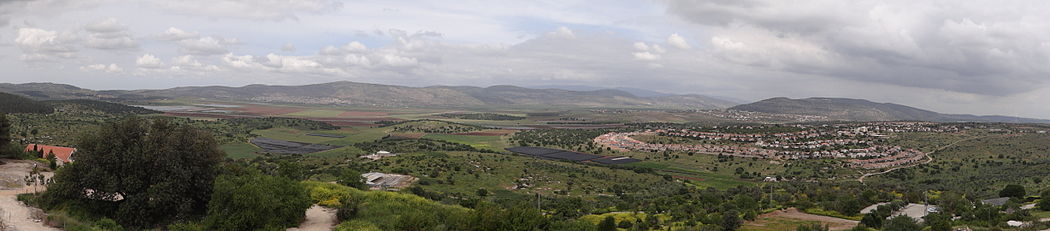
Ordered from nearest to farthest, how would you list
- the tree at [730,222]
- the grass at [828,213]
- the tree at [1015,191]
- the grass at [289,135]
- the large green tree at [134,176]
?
1. the large green tree at [134,176]
2. the tree at [730,222]
3. the grass at [828,213]
4. the tree at [1015,191]
5. the grass at [289,135]

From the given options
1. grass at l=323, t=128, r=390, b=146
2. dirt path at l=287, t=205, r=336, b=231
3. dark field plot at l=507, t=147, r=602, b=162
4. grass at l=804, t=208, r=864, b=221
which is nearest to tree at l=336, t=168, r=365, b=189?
dirt path at l=287, t=205, r=336, b=231

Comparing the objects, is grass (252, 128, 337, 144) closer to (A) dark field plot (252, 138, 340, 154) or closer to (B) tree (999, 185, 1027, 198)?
(A) dark field plot (252, 138, 340, 154)

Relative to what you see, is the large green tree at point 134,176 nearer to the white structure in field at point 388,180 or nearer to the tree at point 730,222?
the white structure in field at point 388,180

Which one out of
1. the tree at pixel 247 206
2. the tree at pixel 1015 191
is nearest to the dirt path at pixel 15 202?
the tree at pixel 247 206

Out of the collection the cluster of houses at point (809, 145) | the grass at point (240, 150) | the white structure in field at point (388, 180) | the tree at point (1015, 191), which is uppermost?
the tree at point (1015, 191)

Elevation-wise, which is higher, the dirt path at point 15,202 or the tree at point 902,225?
the tree at point 902,225

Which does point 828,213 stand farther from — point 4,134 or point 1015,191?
point 4,134

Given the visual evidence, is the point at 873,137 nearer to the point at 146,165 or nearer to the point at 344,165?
the point at 344,165
